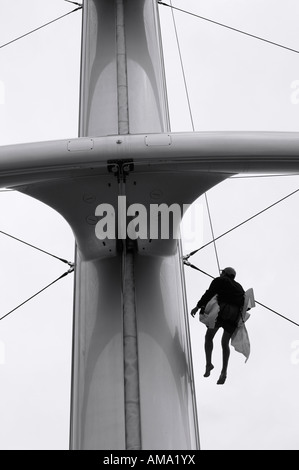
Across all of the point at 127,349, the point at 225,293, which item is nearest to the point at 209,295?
the point at 225,293

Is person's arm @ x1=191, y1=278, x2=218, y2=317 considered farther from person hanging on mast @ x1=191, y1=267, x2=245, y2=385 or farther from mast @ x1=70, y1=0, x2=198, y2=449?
mast @ x1=70, y1=0, x2=198, y2=449

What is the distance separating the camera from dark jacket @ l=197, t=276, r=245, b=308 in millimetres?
4625

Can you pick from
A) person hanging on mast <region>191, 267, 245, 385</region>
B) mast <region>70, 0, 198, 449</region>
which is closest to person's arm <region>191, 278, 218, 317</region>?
person hanging on mast <region>191, 267, 245, 385</region>

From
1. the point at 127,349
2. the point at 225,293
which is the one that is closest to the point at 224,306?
the point at 225,293

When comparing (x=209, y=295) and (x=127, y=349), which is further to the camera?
(x=209, y=295)

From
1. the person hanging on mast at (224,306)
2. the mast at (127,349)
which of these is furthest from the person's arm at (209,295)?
the mast at (127,349)

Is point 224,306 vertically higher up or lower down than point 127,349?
higher up

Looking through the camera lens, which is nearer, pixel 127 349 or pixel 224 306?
pixel 127 349

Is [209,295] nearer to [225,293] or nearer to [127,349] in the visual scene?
[225,293]

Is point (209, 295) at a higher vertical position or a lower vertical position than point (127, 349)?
higher

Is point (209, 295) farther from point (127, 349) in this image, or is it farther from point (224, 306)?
point (127, 349)

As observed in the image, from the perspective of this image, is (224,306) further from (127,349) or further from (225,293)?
(127,349)

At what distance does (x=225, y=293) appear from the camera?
4637mm
